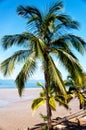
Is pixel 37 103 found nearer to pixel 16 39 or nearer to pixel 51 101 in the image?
pixel 51 101

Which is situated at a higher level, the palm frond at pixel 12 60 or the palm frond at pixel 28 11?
the palm frond at pixel 28 11

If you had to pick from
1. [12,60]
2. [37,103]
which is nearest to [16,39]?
[12,60]

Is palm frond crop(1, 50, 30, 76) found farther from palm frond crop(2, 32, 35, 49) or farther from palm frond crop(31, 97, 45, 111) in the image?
palm frond crop(31, 97, 45, 111)

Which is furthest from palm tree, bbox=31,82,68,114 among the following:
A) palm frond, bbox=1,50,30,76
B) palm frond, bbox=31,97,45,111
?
palm frond, bbox=1,50,30,76

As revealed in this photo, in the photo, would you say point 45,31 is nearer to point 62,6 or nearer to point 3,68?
point 62,6

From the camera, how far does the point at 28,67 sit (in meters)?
13.8

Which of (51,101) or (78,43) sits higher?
(78,43)

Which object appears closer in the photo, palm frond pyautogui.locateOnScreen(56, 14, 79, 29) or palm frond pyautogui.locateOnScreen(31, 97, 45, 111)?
palm frond pyautogui.locateOnScreen(56, 14, 79, 29)

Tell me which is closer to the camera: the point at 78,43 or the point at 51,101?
the point at 78,43

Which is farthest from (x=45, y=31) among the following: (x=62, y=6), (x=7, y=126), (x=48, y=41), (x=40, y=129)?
(x=7, y=126)

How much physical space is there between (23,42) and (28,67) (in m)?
1.76

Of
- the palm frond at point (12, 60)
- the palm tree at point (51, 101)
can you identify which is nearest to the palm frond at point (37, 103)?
the palm tree at point (51, 101)

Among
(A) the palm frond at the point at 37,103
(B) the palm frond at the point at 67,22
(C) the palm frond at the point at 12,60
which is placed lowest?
(A) the palm frond at the point at 37,103

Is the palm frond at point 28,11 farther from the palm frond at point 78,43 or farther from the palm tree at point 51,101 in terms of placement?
the palm tree at point 51,101
